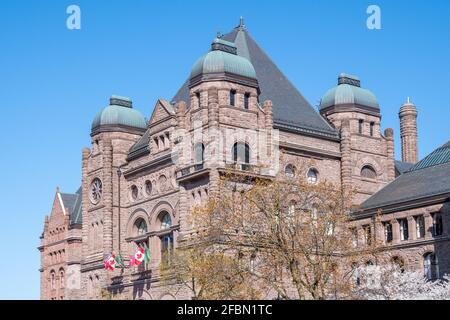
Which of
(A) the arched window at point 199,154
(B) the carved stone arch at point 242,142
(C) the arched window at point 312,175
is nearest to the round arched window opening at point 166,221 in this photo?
(A) the arched window at point 199,154

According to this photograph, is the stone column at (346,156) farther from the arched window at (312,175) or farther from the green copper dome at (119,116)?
the green copper dome at (119,116)

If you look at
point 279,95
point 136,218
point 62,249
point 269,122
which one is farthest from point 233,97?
point 62,249

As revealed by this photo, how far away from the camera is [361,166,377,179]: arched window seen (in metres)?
76.1

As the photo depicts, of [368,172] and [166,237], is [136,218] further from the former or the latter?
[368,172]

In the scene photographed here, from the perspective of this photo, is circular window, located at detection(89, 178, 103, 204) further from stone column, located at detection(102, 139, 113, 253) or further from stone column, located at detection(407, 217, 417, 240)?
stone column, located at detection(407, 217, 417, 240)

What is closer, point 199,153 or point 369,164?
point 199,153

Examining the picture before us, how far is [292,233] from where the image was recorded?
156 ft

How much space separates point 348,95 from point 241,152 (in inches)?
588

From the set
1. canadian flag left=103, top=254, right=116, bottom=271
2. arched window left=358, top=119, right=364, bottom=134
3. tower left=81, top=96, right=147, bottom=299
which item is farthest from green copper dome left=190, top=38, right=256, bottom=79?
canadian flag left=103, top=254, right=116, bottom=271

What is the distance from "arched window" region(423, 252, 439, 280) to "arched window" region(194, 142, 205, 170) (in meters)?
18.1

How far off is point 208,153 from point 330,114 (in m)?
16.6

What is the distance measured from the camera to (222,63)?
6781 cm
